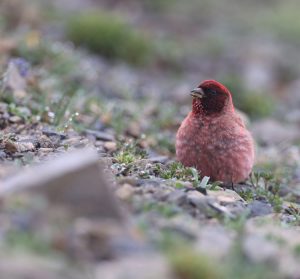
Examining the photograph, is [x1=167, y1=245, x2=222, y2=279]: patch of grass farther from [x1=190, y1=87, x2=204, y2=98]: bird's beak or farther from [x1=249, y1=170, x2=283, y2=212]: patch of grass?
[x1=190, y1=87, x2=204, y2=98]: bird's beak

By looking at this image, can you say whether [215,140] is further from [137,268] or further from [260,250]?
[137,268]

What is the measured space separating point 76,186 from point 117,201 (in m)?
0.35

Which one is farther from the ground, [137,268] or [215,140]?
[137,268]

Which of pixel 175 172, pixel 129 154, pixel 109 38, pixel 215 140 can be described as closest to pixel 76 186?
pixel 175 172

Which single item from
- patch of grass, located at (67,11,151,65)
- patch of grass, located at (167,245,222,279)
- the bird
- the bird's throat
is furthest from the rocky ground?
patch of grass, located at (67,11,151,65)

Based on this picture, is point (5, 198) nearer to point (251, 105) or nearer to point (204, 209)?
point (204, 209)

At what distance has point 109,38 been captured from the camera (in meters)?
11.9

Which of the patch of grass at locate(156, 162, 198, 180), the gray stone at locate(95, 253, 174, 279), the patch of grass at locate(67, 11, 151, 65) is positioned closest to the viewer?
the gray stone at locate(95, 253, 174, 279)

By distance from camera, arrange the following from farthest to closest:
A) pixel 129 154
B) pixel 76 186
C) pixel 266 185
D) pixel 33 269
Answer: pixel 266 185 < pixel 129 154 < pixel 76 186 < pixel 33 269

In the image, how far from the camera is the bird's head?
6.58 meters

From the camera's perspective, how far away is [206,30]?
15.7m

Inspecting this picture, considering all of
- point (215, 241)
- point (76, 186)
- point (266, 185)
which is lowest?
point (266, 185)

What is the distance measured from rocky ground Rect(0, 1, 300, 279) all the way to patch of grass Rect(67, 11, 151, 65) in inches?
114

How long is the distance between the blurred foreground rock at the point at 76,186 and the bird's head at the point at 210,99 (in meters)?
2.64
